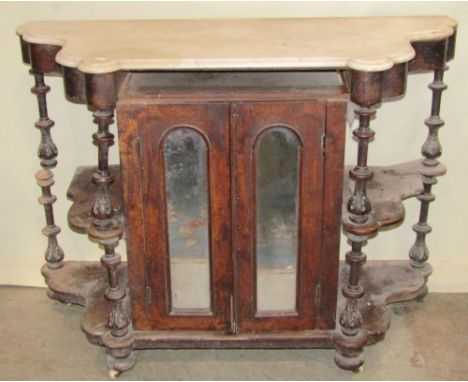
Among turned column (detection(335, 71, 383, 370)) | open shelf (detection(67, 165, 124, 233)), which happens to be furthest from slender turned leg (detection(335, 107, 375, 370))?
open shelf (detection(67, 165, 124, 233))

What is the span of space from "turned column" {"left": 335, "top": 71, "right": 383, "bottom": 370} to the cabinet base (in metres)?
0.05

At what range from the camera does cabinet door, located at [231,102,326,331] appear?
2283 mm

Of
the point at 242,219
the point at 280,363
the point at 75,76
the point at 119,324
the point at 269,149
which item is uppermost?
the point at 75,76

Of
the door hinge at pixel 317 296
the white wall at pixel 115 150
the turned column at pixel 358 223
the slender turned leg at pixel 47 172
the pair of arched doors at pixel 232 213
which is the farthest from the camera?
the white wall at pixel 115 150

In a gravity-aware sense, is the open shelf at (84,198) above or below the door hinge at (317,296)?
above

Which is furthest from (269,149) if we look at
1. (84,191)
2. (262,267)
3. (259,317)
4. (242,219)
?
(84,191)

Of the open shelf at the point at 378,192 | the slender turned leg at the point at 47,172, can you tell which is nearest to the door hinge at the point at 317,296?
the open shelf at the point at 378,192

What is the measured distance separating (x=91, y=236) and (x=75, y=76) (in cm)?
50

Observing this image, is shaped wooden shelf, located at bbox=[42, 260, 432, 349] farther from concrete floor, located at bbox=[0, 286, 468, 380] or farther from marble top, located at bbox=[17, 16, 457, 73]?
marble top, located at bbox=[17, 16, 457, 73]

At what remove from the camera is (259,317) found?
2.57m

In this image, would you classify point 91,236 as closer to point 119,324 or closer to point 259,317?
point 119,324

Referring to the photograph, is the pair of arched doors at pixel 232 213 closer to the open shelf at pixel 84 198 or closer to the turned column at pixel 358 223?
the turned column at pixel 358 223

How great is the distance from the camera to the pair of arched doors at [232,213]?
2.28 m

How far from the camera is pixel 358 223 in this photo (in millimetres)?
2361
